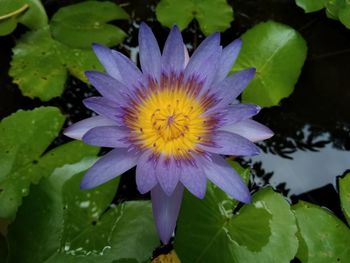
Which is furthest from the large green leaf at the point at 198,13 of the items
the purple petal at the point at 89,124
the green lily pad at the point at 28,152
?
the purple petal at the point at 89,124

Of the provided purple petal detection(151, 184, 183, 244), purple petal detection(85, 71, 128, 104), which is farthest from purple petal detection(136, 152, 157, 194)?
purple petal detection(85, 71, 128, 104)

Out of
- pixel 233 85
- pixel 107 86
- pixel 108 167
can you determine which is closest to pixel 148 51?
pixel 107 86

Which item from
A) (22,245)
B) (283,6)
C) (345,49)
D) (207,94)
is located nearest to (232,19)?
(283,6)

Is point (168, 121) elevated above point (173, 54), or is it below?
below

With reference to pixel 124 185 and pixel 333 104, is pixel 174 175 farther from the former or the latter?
pixel 333 104

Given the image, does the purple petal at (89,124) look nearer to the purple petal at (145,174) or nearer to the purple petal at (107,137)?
the purple petal at (107,137)

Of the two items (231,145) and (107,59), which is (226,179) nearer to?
(231,145)
